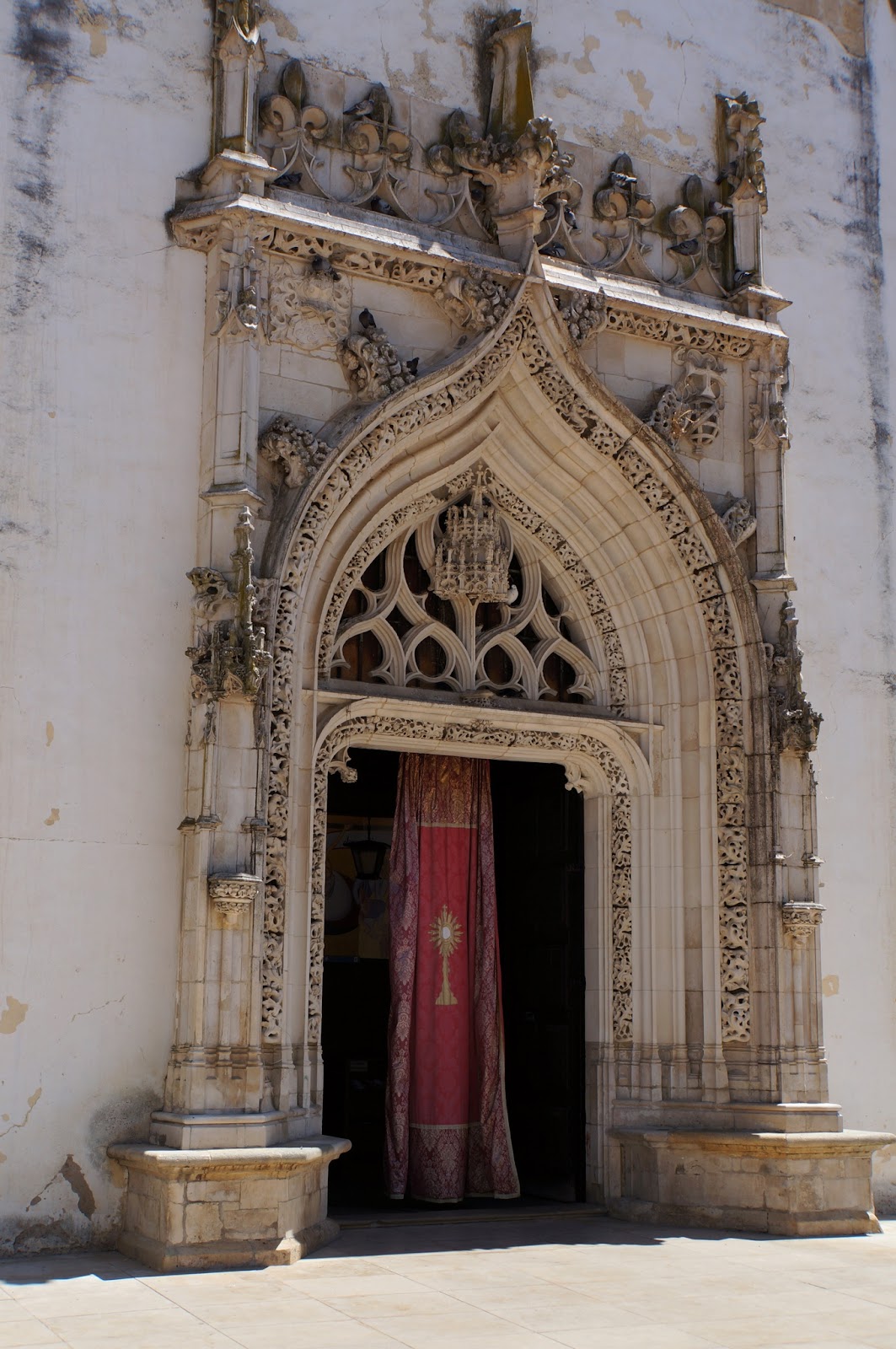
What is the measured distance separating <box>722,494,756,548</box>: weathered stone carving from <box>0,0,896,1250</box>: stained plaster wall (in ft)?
0.94

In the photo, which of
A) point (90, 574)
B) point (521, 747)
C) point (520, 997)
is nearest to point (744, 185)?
point (521, 747)

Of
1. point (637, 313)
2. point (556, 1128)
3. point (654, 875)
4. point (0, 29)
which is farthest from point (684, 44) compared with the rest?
point (556, 1128)

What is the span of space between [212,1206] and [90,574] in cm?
364

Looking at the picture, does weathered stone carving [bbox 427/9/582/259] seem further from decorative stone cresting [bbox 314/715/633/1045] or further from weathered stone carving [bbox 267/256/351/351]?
decorative stone cresting [bbox 314/715/633/1045]

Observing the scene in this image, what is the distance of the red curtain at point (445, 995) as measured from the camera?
11359 mm

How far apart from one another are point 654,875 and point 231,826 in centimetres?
335

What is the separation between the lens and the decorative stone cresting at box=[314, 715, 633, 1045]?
31.9 feet

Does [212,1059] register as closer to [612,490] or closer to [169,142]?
[612,490]

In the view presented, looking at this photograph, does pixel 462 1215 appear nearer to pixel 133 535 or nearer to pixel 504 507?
pixel 504 507

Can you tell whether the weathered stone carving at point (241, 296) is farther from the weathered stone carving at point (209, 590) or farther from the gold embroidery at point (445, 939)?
the gold embroidery at point (445, 939)

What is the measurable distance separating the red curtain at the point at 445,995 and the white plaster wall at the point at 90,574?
2734 mm

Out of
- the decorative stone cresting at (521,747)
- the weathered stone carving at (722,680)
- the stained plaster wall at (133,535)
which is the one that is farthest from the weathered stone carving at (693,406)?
the decorative stone cresting at (521,747)

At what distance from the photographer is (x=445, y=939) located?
1171 cm

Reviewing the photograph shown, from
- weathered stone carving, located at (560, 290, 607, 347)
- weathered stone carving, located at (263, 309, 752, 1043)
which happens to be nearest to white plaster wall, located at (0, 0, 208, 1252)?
weathered stone carving, located at (263, 309, 752, 1043)
